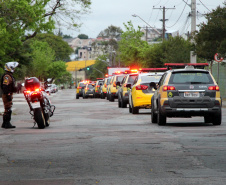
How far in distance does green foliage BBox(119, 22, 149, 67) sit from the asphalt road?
8040 cm

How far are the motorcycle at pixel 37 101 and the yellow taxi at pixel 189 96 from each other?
3061mm

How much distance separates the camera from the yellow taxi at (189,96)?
17.5 metres

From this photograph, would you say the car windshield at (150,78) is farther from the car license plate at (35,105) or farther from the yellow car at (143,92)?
the car license plate at (35,105)

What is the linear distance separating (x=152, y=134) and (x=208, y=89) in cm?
334

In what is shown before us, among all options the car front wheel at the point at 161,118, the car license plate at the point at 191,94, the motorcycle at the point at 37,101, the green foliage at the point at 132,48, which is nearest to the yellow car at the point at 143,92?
the car front wheel at the point at 161,118

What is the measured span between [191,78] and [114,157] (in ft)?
25.3

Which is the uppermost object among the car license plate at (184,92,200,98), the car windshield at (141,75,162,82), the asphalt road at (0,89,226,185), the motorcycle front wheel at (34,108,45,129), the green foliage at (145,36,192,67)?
the green foliage at (145,36,192,67)

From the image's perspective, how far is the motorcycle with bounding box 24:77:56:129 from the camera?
16.9 metres

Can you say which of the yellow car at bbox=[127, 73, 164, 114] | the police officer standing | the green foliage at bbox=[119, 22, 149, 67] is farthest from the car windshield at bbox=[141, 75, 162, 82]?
the green foliage at bbox=[119, 22, 149, 67]

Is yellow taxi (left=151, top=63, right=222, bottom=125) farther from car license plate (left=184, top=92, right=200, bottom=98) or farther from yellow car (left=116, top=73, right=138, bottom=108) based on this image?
yellow car (left=116, top=73, right=138, bottom=108)

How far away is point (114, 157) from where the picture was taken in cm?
1042

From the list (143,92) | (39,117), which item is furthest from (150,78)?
(39,117)

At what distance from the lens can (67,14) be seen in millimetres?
47625

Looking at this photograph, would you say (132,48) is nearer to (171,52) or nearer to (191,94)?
(171,52)
